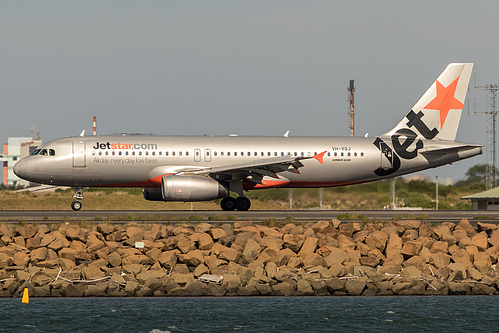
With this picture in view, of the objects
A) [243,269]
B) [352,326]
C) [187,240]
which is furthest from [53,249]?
[352,326]

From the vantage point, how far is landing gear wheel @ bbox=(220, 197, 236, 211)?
41.9 m

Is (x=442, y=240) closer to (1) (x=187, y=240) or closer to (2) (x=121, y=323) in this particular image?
(1) (x=187, y=240)

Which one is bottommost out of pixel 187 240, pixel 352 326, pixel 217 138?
pixel 352 326

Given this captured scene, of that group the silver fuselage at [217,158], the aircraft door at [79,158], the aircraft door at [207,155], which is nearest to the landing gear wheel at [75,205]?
the silver fuselage at [217,158]

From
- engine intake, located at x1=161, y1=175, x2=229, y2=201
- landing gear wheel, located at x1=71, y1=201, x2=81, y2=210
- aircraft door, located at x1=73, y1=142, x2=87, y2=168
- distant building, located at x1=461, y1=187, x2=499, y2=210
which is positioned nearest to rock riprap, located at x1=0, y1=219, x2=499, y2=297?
engine intake, located at x1=161, y1=175, x2=229, y2=201

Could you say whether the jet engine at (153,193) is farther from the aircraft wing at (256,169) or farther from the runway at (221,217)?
the aircraft wing at (256,169)

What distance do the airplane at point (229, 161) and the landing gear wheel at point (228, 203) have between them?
53 millimetres

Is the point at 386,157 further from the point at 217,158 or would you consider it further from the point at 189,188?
the point at 189,188

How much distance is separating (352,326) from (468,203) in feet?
151

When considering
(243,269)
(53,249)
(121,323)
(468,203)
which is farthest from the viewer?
(468,203)

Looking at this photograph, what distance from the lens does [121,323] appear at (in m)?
19.3

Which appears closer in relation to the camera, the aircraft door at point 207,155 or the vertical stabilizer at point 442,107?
the aircraft door at point 207,155

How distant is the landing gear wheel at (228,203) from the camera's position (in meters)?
41.9

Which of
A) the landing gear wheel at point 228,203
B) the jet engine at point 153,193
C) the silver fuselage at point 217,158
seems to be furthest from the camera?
the landing gear wheel at point 228,203
